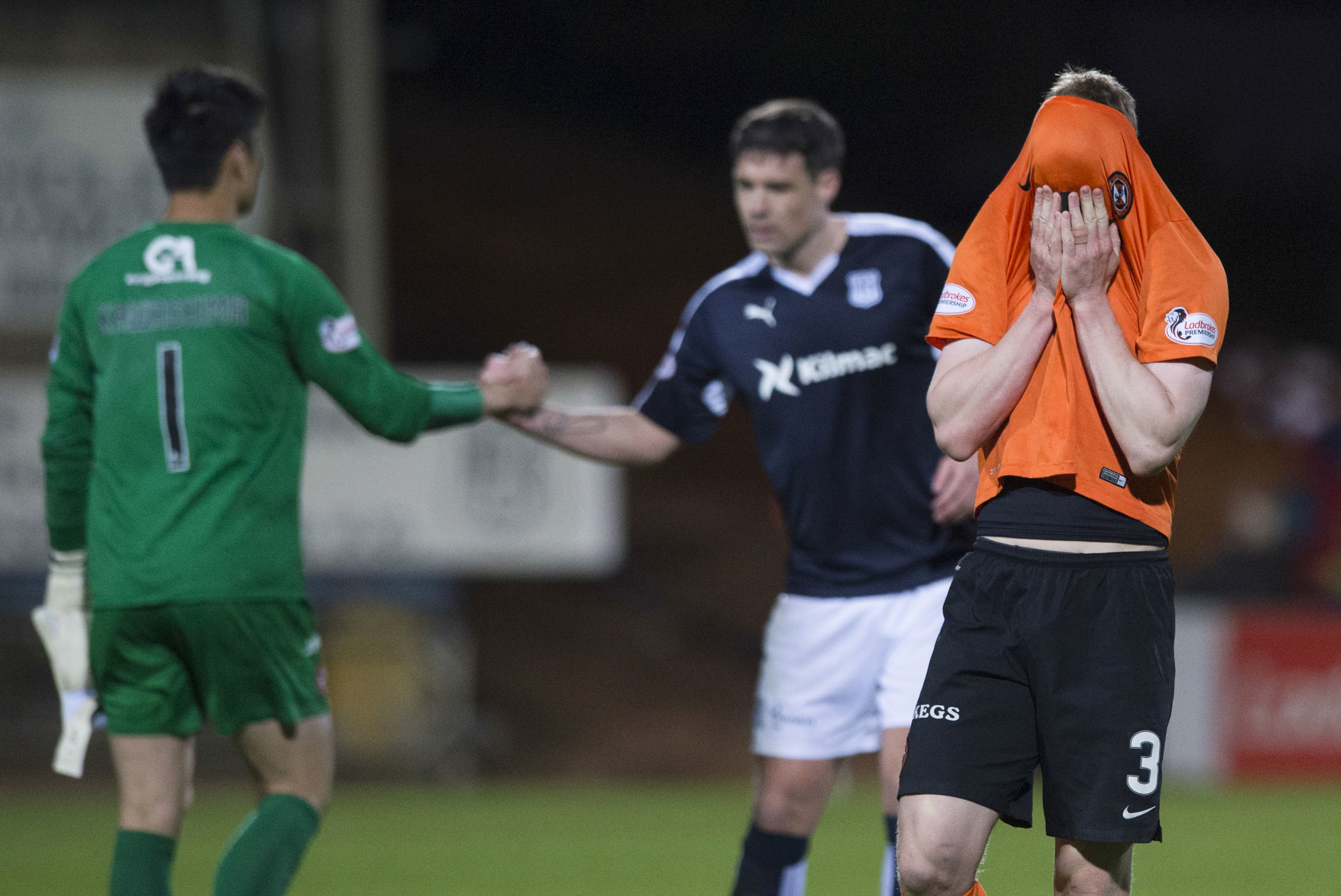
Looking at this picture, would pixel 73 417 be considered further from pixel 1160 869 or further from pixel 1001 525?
pixel 1160 869

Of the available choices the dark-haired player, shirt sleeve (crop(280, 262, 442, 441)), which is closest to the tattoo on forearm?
the dark-haired player

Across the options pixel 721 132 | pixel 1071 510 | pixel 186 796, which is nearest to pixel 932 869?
pixel 1071 510

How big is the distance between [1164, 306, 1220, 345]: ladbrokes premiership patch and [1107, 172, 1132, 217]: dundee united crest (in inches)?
8.6

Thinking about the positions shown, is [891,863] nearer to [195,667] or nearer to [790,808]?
[790,808]

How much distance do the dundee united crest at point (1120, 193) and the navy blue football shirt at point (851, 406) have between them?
4.06ft

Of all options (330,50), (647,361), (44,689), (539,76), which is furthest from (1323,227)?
(44,689)

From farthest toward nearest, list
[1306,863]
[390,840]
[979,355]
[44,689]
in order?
1. [44,689]
2. [390,840]
3. [1306,863]
4. [979,355]

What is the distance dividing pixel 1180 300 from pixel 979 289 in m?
0.36

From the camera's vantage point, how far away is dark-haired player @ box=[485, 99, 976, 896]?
4180 millimetres

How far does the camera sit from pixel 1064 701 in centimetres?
298

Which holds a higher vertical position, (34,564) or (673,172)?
(673,172)

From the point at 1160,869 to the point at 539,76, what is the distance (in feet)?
66.2

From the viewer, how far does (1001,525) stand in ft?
10.2

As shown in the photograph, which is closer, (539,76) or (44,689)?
(44,689)
